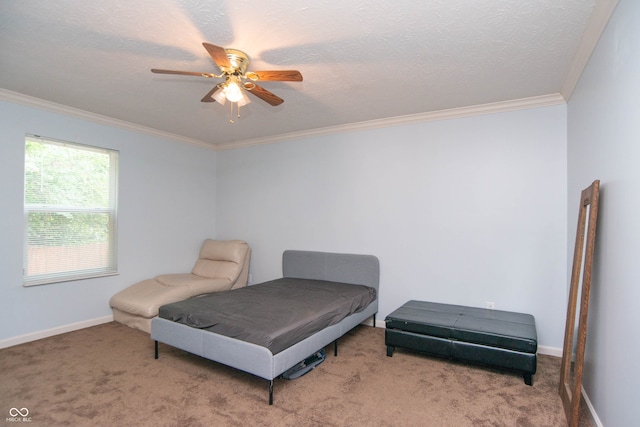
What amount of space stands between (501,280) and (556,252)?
567 mm

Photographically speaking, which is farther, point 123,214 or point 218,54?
point 123,214

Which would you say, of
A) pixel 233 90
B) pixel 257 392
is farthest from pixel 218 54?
pixel 257 392

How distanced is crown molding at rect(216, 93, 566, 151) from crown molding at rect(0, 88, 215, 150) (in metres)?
1.29

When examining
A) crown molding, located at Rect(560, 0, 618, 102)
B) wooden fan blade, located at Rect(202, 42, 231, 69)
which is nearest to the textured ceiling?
crown molding, located at Rect(560, 0, 618, 102)

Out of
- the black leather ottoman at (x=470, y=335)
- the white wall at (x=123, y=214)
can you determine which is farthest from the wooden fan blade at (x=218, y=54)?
the white wall at (x=123, y=214)

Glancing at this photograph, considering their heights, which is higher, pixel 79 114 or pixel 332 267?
pixel 79 114

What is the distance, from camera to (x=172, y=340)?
2973mm

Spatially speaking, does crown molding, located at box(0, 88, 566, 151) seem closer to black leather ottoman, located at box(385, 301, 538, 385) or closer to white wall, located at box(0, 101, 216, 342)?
white wall, located at box(0, 101, 216, 342)

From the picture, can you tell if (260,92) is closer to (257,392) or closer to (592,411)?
(257,392)

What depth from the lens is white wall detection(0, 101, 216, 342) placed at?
3.43m

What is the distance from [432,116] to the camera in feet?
12.7

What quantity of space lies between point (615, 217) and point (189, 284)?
4.20 metres

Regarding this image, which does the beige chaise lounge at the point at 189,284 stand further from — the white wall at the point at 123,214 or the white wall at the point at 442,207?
the white wall at the point at 442,207

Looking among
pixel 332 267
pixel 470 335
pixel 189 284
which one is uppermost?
pixel 332 267
